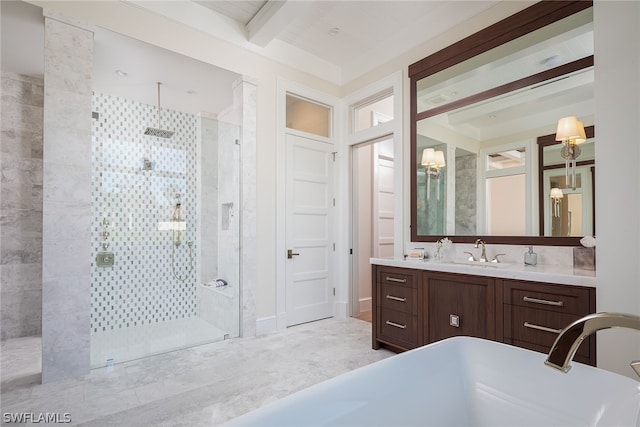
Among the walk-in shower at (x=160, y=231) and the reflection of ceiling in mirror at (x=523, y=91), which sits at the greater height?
the reflection of ceiling in mirror at (x=523, y=91)

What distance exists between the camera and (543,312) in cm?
201

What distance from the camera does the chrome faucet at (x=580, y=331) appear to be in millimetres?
895

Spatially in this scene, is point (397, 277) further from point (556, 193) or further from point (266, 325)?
point (266, 325)


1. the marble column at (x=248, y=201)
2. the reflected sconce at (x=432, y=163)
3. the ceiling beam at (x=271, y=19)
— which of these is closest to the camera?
the ceiling beam at (x=271, y=19)

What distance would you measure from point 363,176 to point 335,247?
1.18 metres

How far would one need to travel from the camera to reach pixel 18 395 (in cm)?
219

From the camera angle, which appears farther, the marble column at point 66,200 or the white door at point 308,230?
the white door at point 308,230

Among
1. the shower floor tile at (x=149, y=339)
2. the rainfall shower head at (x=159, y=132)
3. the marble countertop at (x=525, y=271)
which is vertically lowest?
the shower floor tile at (x=149, y=339)

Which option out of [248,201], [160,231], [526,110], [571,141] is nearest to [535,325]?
[571,141]

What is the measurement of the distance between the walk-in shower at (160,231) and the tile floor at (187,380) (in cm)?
32

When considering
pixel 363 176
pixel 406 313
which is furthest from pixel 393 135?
pixel 406 313

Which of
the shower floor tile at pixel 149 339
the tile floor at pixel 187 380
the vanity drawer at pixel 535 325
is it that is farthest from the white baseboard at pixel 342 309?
the vanity drawer at pixel 535 325

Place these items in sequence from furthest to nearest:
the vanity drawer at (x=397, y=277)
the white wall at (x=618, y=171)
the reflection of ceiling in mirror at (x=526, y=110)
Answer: the vanity drawer at (x=397, y=277)
the reflection of ceiling in mirror at (x=526, y=110)
the white wall at (x=618, y=171)

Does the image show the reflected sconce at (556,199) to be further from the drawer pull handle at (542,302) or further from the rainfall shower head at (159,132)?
the rainfall shower head at (159,132)
